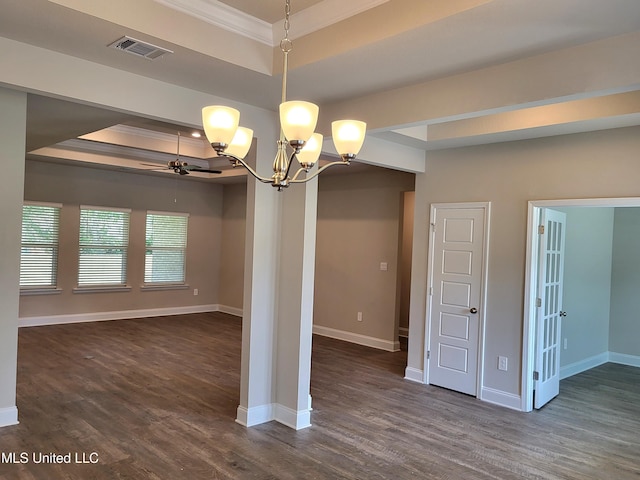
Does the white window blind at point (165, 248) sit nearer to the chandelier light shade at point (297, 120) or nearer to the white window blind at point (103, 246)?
the white window blind at point (103, 246)

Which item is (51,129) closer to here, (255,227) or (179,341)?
(255,227)

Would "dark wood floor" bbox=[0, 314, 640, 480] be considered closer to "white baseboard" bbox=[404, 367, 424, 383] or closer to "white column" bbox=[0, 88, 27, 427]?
"white baseboard" bbox=[404, 367, 424, 383]

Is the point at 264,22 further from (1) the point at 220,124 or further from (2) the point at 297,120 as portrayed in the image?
(2) the point at 297,120

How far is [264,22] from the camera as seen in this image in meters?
3.02

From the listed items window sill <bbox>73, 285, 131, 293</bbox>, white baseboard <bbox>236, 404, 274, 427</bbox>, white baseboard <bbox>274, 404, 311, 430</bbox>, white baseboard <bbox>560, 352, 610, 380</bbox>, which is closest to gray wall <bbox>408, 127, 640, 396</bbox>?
white baseboard <bbox>560, 352, 610, 380</bbox>

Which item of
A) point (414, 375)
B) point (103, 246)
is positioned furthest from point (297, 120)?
point (103, 246)

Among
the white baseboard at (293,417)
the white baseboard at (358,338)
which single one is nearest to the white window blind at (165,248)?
the white baseboard at (358,338)

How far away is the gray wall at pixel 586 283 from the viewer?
19.4 ft

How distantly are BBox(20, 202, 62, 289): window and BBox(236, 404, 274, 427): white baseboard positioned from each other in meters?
5.36

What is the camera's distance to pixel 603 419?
445 cm

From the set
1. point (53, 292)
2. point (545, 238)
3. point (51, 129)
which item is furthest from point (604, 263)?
point (53, 292)

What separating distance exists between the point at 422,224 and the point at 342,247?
232cm

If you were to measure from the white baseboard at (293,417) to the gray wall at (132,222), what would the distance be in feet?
18.1

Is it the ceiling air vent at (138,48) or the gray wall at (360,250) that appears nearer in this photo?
the ceiling air vent at (138,48)
